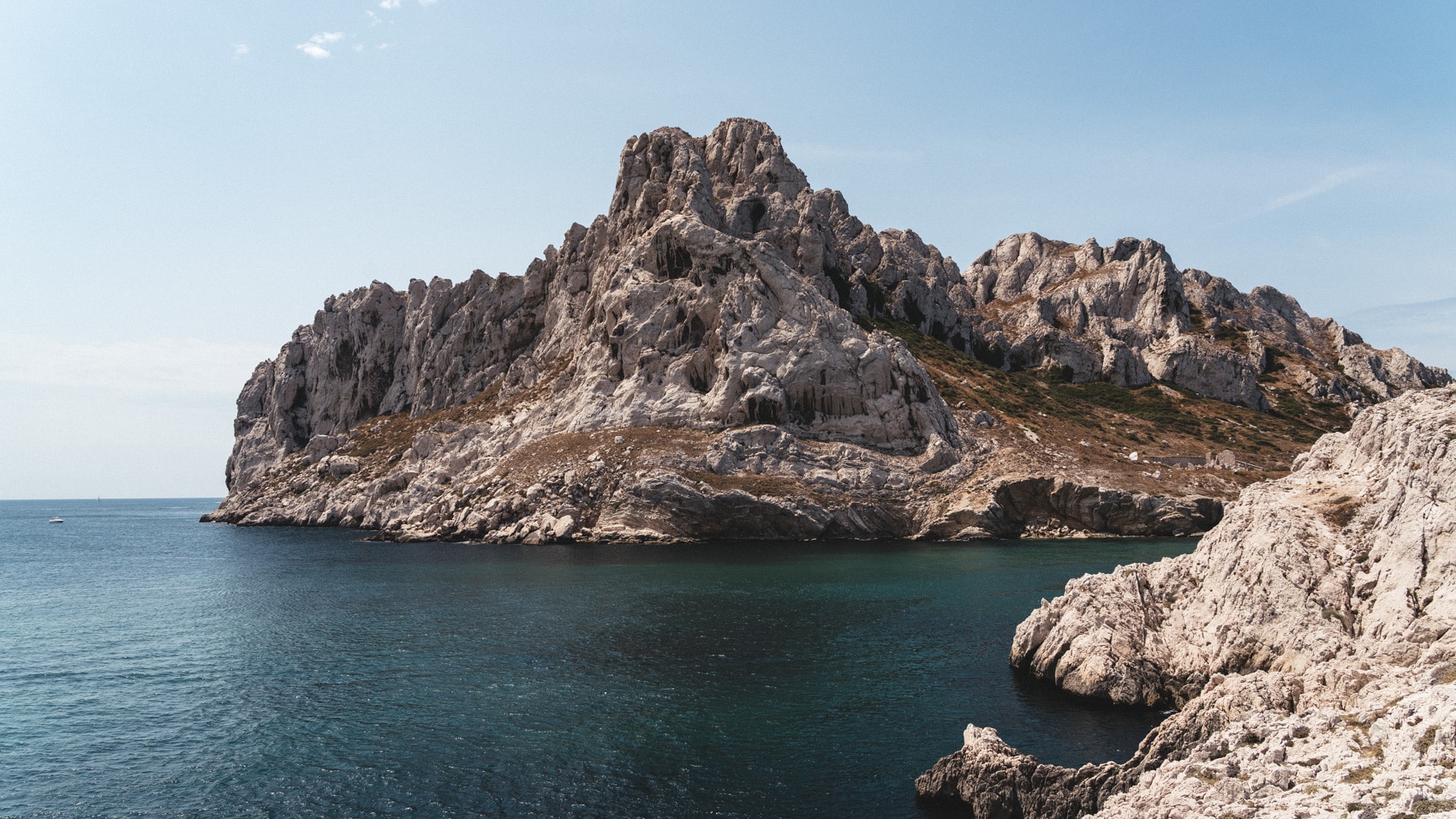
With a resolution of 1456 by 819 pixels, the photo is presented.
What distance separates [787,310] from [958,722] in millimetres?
93103

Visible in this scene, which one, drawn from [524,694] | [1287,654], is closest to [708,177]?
[524,694]

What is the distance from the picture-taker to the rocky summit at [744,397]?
357 feet

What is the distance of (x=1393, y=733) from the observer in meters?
18.8

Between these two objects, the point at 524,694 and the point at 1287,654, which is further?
the point at 524,694

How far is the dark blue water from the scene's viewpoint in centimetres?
2781

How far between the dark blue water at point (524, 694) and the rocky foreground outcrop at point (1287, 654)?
338 cm

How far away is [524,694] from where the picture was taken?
38719 mm

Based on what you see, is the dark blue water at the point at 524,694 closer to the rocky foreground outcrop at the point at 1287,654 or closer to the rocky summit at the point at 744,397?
the rocky foreground outcrop at the point at 1287,654

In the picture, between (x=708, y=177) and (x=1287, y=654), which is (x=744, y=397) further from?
(x=1287, y=654)

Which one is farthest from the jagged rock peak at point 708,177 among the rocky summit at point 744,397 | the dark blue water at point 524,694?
the dark blue water at point 524,694

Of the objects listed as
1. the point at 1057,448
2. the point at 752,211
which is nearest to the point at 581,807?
the point at 1057,448

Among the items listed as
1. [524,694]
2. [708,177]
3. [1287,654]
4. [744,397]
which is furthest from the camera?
[708,177]

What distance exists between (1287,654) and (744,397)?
86838mm

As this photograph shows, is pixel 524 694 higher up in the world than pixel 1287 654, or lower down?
lower down
